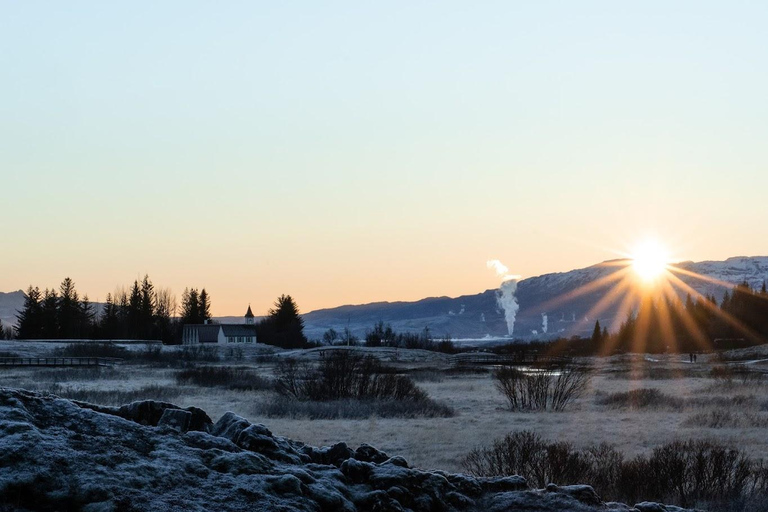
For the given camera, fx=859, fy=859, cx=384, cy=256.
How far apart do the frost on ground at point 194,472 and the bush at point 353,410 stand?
19.5 metres

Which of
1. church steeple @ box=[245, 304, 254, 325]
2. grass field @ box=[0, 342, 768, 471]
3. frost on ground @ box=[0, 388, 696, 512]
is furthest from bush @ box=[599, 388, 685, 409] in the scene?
church steeple @ box=[245, 304, 254, 325]

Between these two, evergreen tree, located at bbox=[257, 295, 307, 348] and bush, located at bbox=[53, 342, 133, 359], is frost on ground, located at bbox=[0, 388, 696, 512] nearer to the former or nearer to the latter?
bush, located at bbox=[53, 342, 133, 359]

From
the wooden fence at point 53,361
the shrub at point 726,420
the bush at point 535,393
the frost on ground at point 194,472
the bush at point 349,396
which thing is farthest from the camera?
the wooden fence at point 53,361

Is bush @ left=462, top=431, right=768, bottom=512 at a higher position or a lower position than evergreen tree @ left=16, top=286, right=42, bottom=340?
lower

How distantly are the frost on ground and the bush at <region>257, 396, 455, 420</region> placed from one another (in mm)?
19476

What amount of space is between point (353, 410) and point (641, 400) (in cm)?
1130

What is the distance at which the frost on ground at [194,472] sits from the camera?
478 cm

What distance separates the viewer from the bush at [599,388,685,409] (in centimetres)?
2985

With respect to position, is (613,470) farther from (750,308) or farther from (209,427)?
(750,308)

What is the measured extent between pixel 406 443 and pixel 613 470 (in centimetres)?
671

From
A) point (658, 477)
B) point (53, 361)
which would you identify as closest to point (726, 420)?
point (658, 477)

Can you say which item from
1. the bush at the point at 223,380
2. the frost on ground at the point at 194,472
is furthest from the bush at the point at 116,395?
the frost on ground at the point at 194,472

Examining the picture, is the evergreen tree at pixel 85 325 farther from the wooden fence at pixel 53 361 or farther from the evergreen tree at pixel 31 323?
the wooden fence at pixel 53 361

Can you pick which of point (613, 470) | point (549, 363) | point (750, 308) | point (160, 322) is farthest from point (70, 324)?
point (613, 470)
